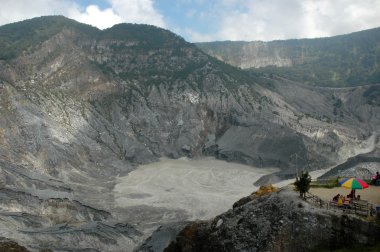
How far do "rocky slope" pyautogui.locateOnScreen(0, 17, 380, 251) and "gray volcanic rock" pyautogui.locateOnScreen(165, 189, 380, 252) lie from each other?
98.2ft

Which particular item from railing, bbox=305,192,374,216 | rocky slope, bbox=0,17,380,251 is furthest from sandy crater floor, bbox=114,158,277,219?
railing, bbox=305,192,374,216

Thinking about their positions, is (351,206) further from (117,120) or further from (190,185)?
(117,120)

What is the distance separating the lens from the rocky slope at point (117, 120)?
2719 inches

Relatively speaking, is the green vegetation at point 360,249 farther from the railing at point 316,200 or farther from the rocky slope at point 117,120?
the rocky slope at point 117,120

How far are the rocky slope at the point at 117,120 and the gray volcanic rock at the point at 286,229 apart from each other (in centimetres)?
2993

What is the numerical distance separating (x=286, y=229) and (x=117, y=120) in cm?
9961

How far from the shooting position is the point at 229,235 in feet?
97.5

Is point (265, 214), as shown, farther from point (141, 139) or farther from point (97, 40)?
point (97, 40)

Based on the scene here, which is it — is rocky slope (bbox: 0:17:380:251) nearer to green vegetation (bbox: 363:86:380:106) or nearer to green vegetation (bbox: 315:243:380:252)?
green vegetation (bbox: 363:86:380:106)

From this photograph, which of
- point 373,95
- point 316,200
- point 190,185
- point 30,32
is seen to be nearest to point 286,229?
point 316,200

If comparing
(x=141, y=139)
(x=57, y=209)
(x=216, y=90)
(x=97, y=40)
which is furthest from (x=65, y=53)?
(x=57, y=209)

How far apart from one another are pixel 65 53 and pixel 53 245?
293 ft

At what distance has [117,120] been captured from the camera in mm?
124250

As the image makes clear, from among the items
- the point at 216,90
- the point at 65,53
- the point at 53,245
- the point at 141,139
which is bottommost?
the point at 53,245
